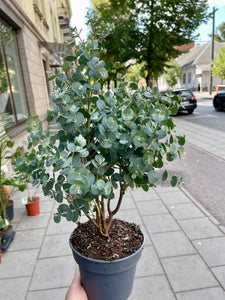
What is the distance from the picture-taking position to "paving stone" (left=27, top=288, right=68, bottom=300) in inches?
87.8

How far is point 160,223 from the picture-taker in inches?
132

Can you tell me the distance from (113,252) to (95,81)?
1.20m

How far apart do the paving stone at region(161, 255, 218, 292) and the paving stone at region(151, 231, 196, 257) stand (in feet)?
0.28

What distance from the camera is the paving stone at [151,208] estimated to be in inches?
Result: 144

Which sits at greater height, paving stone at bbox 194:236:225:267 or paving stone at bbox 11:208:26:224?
paving stone at bbox 11:208:26:224

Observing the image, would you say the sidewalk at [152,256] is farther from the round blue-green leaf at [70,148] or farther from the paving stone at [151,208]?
the round blue-green leaf at [70,148]

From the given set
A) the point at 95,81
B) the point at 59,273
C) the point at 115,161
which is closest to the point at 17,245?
the point at 59,273

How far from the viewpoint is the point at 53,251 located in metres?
2.85

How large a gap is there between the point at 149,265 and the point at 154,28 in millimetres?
12627

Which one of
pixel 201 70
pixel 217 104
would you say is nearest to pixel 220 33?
pixel 201 70

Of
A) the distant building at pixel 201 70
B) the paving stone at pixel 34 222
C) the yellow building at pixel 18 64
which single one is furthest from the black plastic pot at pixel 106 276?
the distant building at pixel 201 70

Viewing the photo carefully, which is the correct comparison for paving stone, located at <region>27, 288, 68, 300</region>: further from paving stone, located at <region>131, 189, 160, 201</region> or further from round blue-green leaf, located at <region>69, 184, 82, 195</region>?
paving stone, located at <region>131, 189, 160, 201</region>

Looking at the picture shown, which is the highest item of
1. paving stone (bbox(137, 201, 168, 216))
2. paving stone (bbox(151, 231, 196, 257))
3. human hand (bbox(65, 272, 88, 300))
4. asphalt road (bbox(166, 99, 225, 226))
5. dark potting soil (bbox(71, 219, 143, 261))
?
dark potting soil (bbox(71, 219, 143, 261))

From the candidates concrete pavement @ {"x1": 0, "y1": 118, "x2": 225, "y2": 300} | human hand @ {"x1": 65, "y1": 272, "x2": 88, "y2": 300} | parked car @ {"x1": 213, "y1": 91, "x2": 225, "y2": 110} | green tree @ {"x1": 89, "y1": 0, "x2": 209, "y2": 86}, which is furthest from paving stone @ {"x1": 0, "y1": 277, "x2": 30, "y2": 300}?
parked car @ {"x1": 213, "y1": 91, "x2": 225, "y2": 110}
